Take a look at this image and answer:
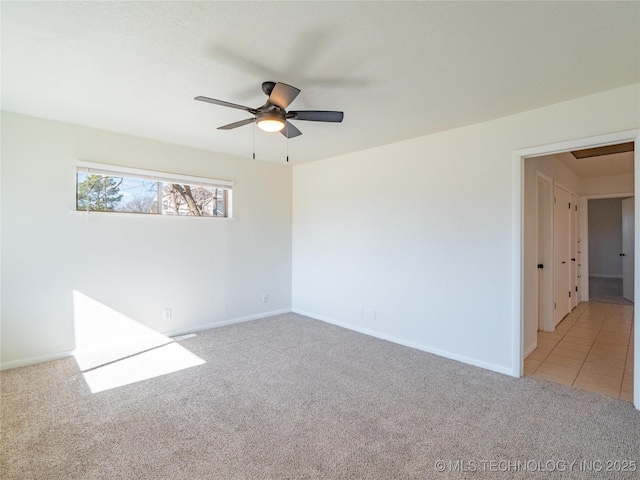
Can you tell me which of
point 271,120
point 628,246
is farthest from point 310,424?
point 628,246

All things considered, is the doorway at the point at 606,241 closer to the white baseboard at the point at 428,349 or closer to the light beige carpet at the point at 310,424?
the white baseboard at the point at 428,349

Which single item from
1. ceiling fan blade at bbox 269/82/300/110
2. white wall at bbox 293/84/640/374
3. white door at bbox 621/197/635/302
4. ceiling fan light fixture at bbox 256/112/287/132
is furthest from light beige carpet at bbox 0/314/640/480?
white door at bbox 621/197/635/302

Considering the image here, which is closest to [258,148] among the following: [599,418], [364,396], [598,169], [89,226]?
[89,226]

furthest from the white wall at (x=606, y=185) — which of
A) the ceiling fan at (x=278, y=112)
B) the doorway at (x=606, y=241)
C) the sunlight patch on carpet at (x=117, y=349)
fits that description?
the sunlight patch on carpet at (x=117, y=349)

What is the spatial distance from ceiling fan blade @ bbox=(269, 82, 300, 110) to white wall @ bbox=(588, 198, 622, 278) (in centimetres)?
1105

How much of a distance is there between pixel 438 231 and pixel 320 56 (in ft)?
7.51

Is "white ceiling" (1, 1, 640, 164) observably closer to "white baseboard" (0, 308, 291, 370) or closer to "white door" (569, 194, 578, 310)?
"white baseboard" (0, 308, 291, 370)

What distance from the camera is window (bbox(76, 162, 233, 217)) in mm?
3484

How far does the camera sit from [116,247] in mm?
3625

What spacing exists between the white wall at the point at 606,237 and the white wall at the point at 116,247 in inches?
396

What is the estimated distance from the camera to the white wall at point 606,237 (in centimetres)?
905

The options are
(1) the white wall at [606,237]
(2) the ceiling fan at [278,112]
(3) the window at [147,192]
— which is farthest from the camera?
(1) the white wall at [606,237]

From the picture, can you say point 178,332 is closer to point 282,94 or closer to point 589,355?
point 282,94

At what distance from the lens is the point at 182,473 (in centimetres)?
174
